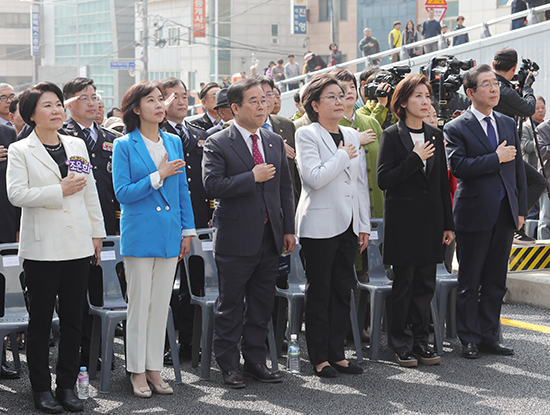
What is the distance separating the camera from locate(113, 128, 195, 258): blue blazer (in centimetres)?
466

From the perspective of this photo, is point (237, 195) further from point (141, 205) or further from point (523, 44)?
point (523, 44)

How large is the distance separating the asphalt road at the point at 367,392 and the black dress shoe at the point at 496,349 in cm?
5

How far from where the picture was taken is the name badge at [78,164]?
446cm

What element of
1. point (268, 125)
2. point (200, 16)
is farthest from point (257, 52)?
point (268, 125)

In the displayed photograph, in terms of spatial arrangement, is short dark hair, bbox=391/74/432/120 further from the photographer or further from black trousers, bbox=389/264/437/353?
the photographer

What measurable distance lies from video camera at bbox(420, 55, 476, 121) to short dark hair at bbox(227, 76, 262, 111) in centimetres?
196

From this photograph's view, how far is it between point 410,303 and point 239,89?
1.95 metres

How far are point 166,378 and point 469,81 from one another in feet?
9.97

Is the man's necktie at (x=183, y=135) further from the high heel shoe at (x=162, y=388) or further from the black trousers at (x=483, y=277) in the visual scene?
the black trousers at (x=483, y=277)

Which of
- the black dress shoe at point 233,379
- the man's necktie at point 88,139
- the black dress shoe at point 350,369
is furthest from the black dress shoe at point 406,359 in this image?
the man's necktie at point 88,139

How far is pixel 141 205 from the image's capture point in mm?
4707

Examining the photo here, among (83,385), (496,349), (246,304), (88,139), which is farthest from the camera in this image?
(88,139)

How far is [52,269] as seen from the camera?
4375 millimetres

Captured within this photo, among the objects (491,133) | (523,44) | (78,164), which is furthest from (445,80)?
(523,44)
